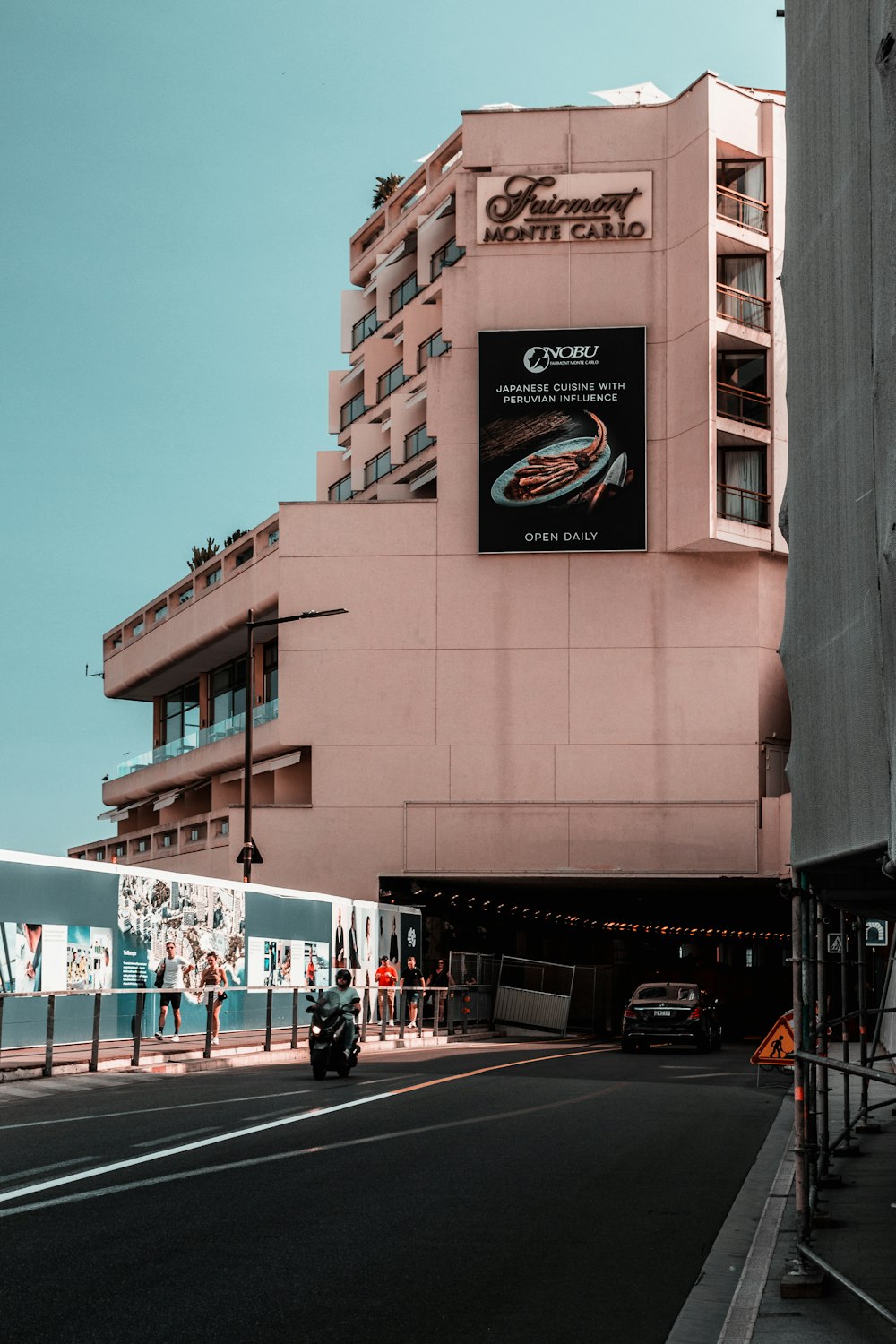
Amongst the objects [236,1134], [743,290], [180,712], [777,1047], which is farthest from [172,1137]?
[180,712]

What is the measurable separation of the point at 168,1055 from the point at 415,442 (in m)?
42.3

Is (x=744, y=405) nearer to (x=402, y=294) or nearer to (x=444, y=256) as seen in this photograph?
(x=444, y=256)

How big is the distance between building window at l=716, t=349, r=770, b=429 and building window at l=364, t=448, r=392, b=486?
16.7 m

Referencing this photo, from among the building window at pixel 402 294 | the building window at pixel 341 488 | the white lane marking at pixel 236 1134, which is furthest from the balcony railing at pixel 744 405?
the white lane marking at pixel 236 1134

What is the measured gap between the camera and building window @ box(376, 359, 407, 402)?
227ft

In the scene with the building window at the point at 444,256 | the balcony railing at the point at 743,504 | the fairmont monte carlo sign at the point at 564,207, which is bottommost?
the balcony railing at the point at 743,504

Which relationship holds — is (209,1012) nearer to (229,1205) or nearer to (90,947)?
(90,947)

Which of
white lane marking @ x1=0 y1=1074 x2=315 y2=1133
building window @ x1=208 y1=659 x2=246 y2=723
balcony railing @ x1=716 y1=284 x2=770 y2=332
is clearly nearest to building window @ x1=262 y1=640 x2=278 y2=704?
building window @ x1=208 y1=659 x2=246 y2=723

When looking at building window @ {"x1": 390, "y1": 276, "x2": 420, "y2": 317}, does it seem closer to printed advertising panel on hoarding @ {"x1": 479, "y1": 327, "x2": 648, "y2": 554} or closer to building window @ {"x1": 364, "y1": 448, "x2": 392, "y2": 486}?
building window @ {"x1": 364, "y1": 448, "x2": 392, "y2": 486}

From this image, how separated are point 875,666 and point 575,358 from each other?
46.8 meters

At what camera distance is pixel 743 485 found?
2138 inches

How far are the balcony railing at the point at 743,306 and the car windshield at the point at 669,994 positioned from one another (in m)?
24.5

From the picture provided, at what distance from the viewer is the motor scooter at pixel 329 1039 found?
2316cm

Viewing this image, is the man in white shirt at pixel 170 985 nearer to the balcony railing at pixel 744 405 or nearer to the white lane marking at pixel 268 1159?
the white lane marking at pixel 268 1159
